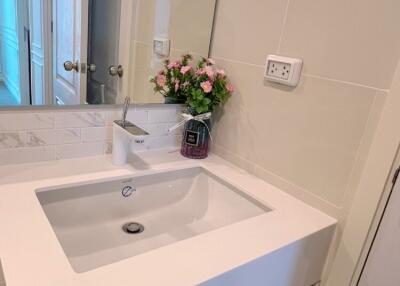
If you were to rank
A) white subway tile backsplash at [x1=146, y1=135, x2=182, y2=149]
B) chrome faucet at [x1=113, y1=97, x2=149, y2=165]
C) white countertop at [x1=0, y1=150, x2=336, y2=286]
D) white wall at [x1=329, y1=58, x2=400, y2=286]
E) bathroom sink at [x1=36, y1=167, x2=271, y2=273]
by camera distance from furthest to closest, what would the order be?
white subway tile backsplash at [x1=146, y1=135, x2=182, y2=149] → chrome faucet at [x1=113, y1=97, x2=149, y2=165] → bathroom sink at [x1=36, y1=167, x2=271, y2=273] → white wall at [x1=329, y1=58, x2=400, y2=286] → white countertop at [x1=0, y1=150, x2=336, y2=286]

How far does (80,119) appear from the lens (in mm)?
995

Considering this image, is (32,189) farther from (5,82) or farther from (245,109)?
(245,109)

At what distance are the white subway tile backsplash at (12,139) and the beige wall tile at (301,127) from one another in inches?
26.0

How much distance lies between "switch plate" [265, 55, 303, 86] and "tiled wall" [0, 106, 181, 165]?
1.34ft

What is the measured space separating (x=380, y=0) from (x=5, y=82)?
964 millimetres

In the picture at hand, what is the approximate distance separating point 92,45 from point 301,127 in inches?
27.0

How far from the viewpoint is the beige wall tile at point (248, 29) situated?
98 centimetres

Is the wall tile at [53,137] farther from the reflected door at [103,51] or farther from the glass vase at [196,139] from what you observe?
the glass vase at [196,139]

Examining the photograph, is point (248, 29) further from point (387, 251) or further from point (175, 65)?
point (387, 251)

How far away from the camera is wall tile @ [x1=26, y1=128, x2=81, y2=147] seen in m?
0.93

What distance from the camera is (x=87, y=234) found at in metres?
0.91

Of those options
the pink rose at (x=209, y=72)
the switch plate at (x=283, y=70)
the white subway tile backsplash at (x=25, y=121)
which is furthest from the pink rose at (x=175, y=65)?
the white subway tile backsplash at (x=25, y=121)

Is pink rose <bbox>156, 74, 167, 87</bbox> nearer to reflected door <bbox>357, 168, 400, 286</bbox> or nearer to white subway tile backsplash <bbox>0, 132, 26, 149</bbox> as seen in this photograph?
white subway tile backsplash <bbox>0, 132, 26, 149</bbox>

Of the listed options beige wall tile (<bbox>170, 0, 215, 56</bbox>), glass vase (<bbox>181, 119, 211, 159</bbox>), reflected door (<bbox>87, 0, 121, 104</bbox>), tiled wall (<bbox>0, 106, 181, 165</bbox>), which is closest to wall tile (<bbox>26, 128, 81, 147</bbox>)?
tiled wall (<bbox>0, 106, 181, 165</bbox>)
